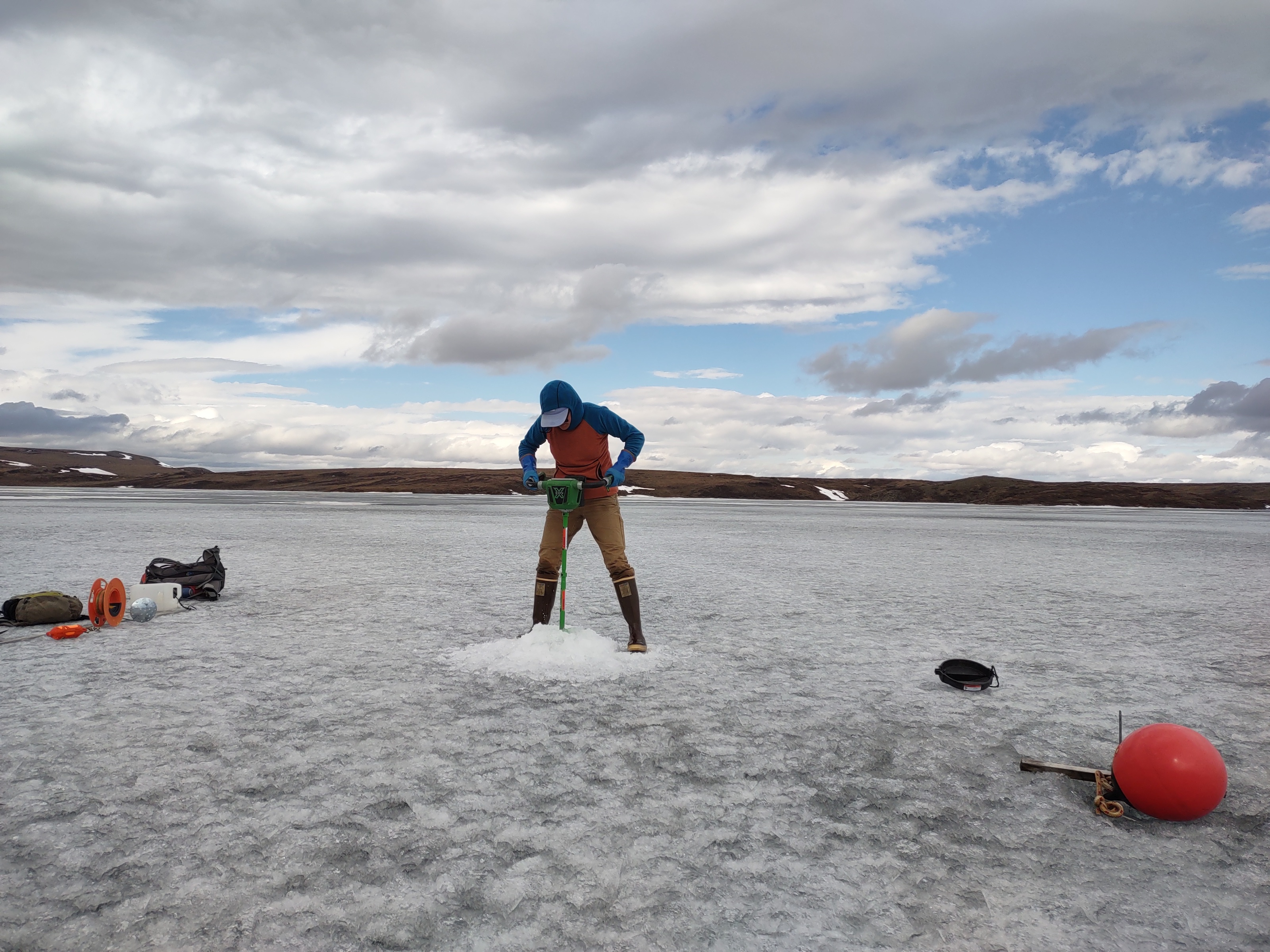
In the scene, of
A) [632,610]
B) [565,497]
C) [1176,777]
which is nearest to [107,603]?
[565,497]

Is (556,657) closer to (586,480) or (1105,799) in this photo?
(586,480)

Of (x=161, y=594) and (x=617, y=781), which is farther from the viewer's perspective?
(x=161, y=594)

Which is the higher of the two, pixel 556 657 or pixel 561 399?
pixel 561 399

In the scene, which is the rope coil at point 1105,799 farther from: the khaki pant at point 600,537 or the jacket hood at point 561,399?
the jacket hood at point 561,399

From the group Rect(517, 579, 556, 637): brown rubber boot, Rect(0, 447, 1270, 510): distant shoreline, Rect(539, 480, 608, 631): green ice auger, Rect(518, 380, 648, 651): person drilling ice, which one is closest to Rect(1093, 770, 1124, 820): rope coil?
Rect(518, 380, 648, 651): person drilling ice

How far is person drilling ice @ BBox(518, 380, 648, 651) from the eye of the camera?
243 inches

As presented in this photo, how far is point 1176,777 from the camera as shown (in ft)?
10.9

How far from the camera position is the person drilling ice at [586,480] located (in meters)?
6.16

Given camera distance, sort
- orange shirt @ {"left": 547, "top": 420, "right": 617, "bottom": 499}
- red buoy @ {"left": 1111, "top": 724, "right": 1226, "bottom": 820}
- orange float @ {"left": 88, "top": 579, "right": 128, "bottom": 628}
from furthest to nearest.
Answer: orange float @ {"left": 88, "top": 579, "right": 128, "bottom": 628}
orange shirt @ {"left": 547, "top": 420, "right": 617, "bottom": 499}
red buoy @ {"left": 1111, "top": 724, "right": 1226, "bottom": 820}

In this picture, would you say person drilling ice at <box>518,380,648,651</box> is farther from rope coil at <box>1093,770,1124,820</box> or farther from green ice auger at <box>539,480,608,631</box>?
rope coil at <box>1093,770,1124,820</box>

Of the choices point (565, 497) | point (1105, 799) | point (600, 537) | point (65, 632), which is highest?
point (565, 497)

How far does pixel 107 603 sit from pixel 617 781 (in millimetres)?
6181

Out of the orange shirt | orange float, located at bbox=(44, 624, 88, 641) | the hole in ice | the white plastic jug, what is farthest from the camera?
the white plastic jug

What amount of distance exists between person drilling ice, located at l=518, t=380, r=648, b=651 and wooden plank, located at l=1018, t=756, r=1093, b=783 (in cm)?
312
